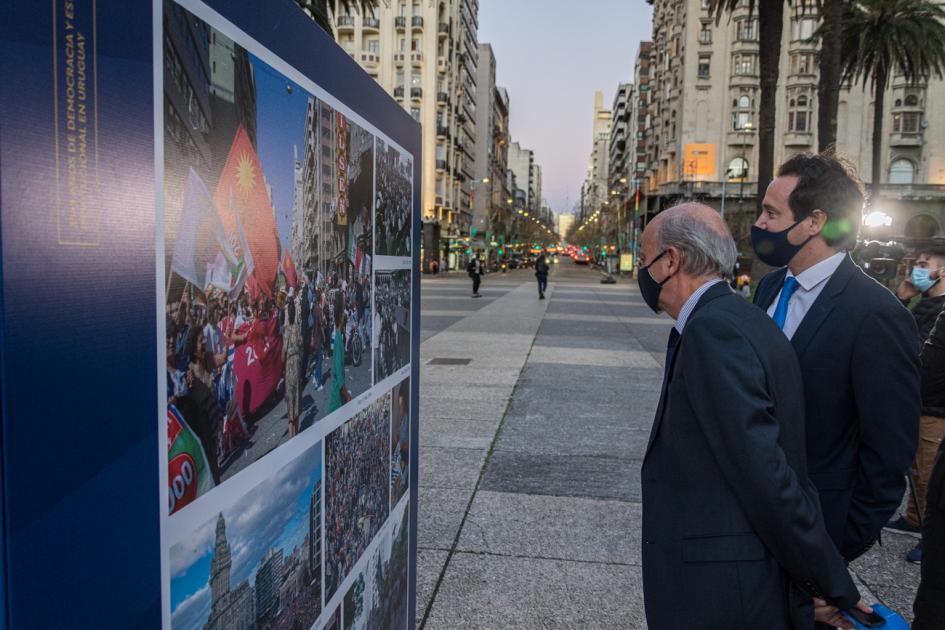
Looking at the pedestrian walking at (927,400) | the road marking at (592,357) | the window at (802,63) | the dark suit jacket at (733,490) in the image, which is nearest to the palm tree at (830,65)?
the road marking at (592,357)

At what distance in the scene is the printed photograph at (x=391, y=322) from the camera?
234 cm

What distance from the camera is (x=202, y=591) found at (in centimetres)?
132

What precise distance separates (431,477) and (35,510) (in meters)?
4.91

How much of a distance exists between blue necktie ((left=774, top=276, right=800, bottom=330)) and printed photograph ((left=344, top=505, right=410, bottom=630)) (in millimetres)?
1689

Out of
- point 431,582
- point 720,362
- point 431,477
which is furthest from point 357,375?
point 431,477

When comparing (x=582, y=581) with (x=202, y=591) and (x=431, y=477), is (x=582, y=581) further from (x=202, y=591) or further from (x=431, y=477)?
(x=202, y=591)

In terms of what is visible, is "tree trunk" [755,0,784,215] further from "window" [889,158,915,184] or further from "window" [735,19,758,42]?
"window" [889,158,915,184]

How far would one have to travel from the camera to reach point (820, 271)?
2.56m

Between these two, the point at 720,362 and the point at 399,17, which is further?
the point at 399,17

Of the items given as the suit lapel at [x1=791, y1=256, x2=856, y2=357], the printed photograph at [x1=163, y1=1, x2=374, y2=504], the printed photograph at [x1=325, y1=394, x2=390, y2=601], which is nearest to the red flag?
the printed photograph at [x1=163, y1=1, x2=374, y2=504]

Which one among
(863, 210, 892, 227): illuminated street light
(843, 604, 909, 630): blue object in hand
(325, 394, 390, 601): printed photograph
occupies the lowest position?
(843, 604, 909, 630): blue object in hand

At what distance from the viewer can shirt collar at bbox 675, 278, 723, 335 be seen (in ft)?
6.90

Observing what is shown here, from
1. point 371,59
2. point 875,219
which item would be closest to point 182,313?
point 875,219

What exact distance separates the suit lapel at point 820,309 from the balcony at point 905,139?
71087mm
